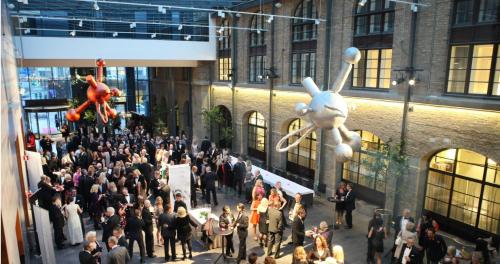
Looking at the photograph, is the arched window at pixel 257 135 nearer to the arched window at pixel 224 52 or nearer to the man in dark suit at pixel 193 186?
the arched window at pixel 224 52


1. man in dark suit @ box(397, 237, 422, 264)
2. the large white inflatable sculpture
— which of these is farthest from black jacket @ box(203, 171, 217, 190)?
the large white inflatable sculpture

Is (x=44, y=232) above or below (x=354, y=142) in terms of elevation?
below

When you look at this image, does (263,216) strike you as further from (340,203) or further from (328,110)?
(328,110)

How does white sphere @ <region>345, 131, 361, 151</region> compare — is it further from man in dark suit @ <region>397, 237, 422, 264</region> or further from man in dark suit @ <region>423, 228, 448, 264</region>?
man in dark suit @ <region>423, 228, 448, 264</region>

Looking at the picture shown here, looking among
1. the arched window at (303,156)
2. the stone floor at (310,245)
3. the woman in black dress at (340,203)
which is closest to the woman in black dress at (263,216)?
the stone floor at (310,245)

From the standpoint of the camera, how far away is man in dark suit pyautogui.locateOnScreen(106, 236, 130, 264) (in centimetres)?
712

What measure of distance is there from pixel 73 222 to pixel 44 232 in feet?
4.11

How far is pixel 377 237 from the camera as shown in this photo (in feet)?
27.8

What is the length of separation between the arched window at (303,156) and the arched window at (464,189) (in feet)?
16.6

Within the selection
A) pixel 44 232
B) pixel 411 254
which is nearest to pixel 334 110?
pixel 411 254

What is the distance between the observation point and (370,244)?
8.77m

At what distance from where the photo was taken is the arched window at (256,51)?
17234mm

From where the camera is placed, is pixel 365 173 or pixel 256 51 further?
pixel 256 51

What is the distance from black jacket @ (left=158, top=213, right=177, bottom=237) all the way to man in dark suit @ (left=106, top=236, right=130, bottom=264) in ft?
5.21
